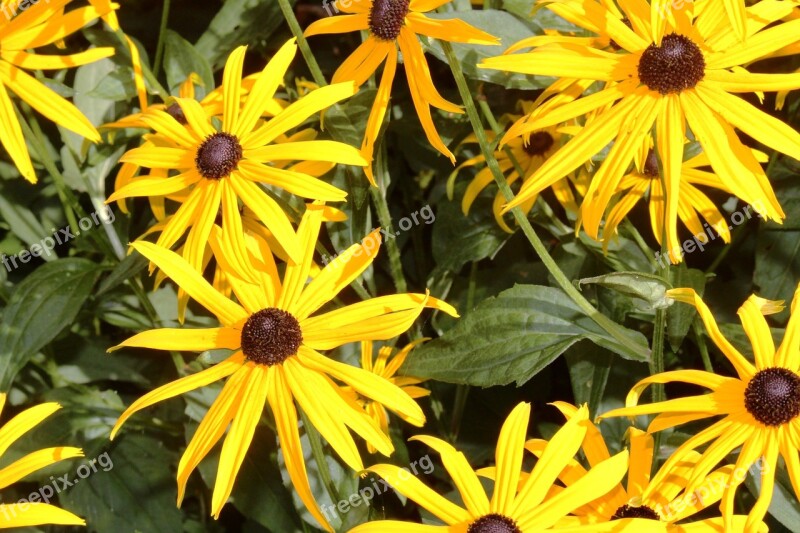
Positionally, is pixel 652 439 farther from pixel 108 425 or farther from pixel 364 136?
pixel 108 425

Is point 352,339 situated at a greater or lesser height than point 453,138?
lesser

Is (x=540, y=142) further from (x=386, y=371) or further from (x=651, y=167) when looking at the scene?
(x=386, y=371)

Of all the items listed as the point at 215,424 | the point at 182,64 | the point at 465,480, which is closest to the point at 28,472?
the point at 215,424

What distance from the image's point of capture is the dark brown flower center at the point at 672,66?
1.26 metres

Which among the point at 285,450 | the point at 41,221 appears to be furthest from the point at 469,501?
the point at 41,221

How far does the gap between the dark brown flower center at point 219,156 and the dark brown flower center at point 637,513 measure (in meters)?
0.74

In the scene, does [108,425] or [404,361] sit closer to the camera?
[404,361]

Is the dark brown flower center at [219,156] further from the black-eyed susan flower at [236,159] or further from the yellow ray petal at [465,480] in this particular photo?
the yellow ray petal at [465,480]

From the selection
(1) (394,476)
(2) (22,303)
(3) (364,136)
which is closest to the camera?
(1) (394,476)

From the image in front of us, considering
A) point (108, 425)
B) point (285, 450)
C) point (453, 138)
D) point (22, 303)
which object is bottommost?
point (285, 450)

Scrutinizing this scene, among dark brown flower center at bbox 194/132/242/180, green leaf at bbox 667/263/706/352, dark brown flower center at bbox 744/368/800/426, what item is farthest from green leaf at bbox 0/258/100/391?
dark brown flower center at bbox 744/368/800/426

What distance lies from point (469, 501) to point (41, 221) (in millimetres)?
1363

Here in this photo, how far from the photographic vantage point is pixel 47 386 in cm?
205

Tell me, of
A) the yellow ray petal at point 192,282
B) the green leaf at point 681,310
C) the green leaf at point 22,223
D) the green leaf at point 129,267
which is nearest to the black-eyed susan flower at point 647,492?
the green leaf at point 681,310
